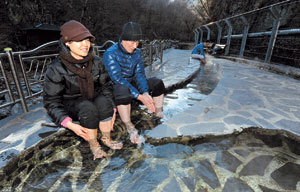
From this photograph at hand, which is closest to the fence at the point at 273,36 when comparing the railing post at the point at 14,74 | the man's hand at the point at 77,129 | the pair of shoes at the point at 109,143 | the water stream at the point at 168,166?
the water stream at the point at 168,166

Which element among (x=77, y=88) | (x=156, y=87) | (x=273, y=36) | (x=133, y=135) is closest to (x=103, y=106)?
(x=77, y=88)

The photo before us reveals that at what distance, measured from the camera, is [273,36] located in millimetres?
5934

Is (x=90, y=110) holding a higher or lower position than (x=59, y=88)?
lower

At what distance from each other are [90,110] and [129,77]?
1.20 metres

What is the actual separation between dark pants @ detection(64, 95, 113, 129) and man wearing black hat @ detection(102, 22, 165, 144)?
0.31 m

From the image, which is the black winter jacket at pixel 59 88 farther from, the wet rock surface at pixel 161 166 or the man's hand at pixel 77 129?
the wet rock surface at pixel 161 166

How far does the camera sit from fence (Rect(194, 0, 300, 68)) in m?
5.79

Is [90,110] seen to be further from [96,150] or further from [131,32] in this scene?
[131,32]

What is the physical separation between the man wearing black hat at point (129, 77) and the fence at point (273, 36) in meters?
5.20

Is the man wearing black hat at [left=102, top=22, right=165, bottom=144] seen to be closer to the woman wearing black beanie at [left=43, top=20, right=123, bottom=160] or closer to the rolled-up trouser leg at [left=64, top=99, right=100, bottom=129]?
the woman wearing black beanie at [left=43, top=20, right=123, bottom=160]

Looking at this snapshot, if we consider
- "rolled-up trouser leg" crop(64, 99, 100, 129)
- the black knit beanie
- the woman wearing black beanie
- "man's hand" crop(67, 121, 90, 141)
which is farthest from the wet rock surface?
the black knit beanie

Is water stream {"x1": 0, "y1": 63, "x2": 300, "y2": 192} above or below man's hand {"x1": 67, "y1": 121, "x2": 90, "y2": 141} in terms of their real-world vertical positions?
below

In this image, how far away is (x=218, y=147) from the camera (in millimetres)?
2238

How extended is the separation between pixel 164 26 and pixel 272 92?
4352 centimetres
